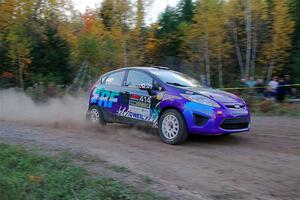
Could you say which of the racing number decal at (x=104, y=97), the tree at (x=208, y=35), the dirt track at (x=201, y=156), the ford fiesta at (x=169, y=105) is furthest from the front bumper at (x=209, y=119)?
the tree at (x=208, y=35)

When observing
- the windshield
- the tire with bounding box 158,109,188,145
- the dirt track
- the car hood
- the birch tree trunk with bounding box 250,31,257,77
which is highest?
the birch tree trunk with bounding box 250,31,257,77

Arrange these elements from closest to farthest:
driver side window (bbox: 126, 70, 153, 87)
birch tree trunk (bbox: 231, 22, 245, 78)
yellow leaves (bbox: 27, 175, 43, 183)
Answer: yellow leaves (bbox: 27, 175, 43, 183) → driver side window (bbox: 126, 70, 153, 87) → birch tree trunk (bbox: 231, 22, 245, 78)

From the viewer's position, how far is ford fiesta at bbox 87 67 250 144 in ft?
29.1

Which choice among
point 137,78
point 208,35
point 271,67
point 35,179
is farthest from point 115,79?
point 271,67

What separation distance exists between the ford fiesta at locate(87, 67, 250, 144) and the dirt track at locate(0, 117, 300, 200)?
13.8 inches

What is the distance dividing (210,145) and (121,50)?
1887 cm

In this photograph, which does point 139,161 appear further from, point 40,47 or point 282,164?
point 40,47

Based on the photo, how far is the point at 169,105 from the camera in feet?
30.4

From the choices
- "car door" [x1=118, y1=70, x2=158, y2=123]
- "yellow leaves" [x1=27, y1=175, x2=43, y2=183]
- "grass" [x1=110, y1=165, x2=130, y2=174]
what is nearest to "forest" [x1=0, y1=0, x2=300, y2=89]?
"car door" [x1=118, y1=70, x2=158, y2=123]

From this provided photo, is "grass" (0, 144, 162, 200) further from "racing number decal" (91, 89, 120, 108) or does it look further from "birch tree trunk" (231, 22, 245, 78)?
"birch tree trunk" (231, 22, 245, 78)

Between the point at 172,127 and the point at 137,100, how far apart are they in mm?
1274

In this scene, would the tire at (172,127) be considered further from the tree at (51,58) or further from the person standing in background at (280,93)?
the tree at (51,58)

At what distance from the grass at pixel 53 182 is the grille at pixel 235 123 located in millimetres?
3165

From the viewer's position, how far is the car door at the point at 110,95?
10711 millimetres
